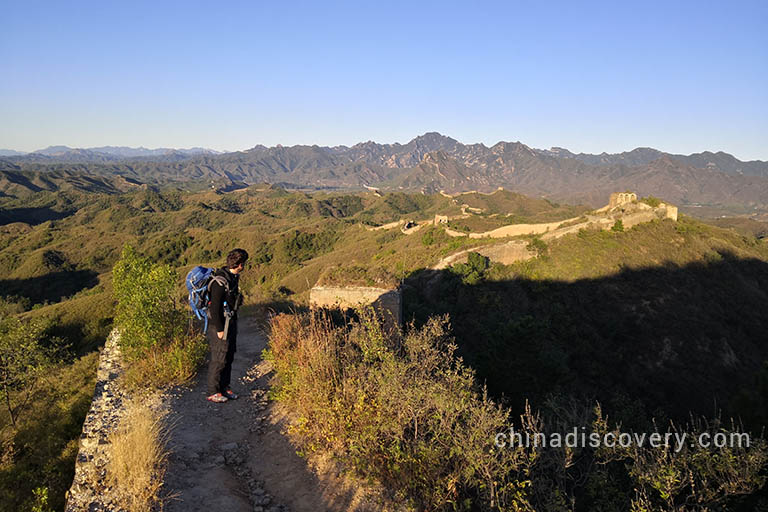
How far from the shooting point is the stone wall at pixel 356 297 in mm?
8305

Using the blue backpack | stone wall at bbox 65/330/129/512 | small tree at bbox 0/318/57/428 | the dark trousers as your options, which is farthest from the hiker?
small tree at bbox 0/318/57/428

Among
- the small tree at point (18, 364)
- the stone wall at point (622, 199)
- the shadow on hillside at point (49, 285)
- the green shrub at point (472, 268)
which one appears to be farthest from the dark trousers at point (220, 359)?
the shadow on hillside at point (49, 285)

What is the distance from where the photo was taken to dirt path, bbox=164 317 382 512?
346 cm

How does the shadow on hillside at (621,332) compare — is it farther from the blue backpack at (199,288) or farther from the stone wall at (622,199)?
the blue backpack at (199,288)

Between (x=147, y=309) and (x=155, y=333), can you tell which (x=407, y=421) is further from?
(x=147, y=309)

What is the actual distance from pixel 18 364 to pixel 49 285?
5032 cm

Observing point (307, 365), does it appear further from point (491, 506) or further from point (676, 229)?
point (676, 229)

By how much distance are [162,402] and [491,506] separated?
389 centimetres

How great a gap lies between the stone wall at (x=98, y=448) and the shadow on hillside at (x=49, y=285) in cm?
4817

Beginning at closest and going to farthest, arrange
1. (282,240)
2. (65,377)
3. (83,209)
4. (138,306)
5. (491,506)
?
(491,506), (138,306), (65,377), (282,240), (83,209)

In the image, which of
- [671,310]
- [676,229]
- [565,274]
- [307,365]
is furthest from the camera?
[676,229]

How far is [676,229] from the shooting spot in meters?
28.8

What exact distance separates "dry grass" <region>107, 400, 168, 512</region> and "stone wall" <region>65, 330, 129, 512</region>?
10 centimetres

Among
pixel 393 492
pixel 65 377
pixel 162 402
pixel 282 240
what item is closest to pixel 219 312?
pixel 162 402
